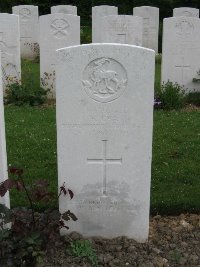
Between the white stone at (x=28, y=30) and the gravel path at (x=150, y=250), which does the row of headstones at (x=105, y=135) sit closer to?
the gravel path at (x=150, y=250)

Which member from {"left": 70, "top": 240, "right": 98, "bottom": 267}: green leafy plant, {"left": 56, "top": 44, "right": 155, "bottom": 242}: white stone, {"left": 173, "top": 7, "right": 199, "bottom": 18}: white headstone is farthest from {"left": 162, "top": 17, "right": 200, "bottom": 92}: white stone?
{"left": 70, "top": 240, "right": 98, "bottom": 267}: green leafy plant

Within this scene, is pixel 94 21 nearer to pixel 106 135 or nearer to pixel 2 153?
pixel 106 135

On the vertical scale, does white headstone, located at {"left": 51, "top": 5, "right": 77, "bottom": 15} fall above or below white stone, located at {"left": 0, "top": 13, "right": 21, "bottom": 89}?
above

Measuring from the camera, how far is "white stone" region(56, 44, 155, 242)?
3633 mm

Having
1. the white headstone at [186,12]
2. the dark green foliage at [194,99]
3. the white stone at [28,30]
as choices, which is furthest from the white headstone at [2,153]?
the white headstone at [186,12]

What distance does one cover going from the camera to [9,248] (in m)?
3.43

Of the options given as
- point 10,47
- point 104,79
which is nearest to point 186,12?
point 10,47

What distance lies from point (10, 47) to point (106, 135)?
18.6 ft

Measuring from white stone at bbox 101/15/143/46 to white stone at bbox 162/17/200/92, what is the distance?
72 centimetres

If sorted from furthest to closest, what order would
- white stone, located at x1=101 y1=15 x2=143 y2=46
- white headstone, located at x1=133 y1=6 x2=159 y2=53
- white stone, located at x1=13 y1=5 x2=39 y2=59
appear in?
1. white headstone, located at x1=133 y1=6 x2=159 y2=53
2. white stone, located at x1=13 y1=5 x2=39 y2=59
3. white stone, located at x1=101 y1=15 x2=143 y2=46

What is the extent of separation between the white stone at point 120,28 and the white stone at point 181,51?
715mm

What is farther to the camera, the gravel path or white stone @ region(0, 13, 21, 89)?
white stone @ region(0, 13, 21, 89)

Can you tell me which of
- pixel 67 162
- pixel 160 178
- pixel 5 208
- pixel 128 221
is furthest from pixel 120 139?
pixel 160 178

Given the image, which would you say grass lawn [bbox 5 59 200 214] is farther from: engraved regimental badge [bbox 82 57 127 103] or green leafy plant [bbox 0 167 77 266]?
engraved regimental badge [bbox 82 57 127 103]
